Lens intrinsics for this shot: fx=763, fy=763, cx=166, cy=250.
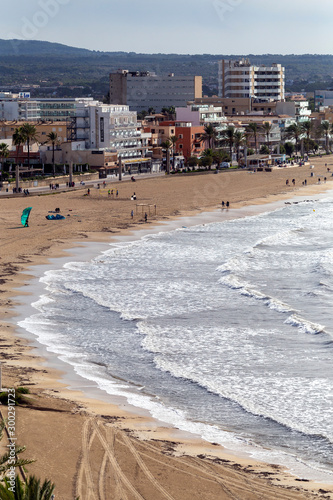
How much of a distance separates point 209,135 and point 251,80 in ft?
229

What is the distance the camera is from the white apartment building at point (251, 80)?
7244 inches

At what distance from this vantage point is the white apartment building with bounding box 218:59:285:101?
18400 centimetres

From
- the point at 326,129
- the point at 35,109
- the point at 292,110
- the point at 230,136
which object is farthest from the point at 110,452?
the point at 292,110

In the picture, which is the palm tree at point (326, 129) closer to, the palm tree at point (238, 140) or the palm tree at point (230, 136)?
the palm tree at point (230, 136)

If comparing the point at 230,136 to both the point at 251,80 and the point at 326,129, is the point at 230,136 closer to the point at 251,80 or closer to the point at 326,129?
the point at 326,129

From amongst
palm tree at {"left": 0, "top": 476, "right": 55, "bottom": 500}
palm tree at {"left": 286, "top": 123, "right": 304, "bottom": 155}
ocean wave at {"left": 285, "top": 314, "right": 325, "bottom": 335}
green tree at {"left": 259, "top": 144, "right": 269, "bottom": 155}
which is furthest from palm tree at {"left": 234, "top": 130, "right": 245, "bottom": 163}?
palm tree at {"left": 0, "top": 476, "right": 55, "bottom": 500}

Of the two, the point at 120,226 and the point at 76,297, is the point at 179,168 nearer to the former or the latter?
the point at 120,226

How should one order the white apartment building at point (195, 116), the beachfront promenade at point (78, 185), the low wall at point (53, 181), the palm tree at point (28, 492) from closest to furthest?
the palm tree at point (28, 492) < the beachfront promenade at point (78, 185) < the low wall at point (53, 181) < the white apartment building at point (195, 116)

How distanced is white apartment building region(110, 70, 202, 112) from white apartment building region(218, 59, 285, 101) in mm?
8871

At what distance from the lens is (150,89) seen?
610 feet

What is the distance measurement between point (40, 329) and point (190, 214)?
4180cm

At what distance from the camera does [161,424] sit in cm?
2116

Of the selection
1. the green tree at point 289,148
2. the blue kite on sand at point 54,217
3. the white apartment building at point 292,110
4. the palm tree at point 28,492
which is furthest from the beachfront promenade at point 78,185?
the palm tree at point 28,492

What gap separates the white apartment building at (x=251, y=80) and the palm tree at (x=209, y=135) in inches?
2422
